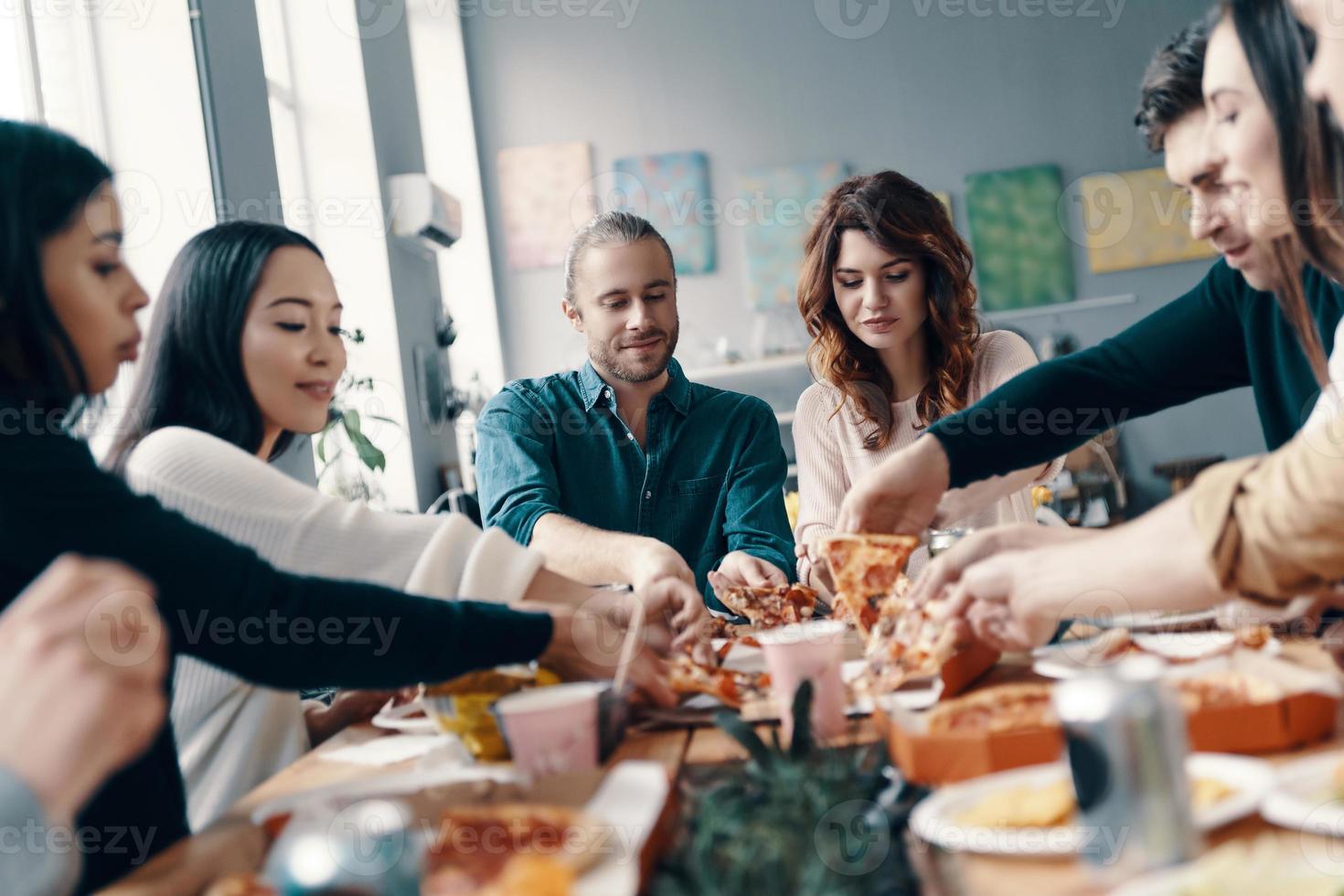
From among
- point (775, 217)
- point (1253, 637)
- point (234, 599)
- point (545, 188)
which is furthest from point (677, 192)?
point (234, 599)

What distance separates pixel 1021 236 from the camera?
6145 millimetres

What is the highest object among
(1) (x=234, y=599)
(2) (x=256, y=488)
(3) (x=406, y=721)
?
(2) (x=256, y=488)

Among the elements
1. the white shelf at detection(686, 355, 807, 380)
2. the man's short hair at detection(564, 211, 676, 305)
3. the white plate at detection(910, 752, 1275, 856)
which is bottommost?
the white plate at detection(910, 752, 1275, 856)

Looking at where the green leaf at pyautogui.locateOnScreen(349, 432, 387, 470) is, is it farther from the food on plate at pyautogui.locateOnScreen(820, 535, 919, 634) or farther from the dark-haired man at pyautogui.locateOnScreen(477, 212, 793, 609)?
the food on plate at pyautogui.locateOnScreen(820, 535, 919, 634)

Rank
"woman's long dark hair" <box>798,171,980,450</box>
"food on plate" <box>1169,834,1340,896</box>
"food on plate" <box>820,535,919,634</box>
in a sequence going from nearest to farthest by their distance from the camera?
"food on plate" <box>1169,834,1340,896</box>
"food on plate" <box>820,535,919,634</box>
"woman's long dark hair" <box>798,171,980,450</box>

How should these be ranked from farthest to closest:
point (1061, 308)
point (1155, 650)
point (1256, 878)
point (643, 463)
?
point (1061, 308) < point (643, 463) < point (1155, 650) < point (1256, 878)

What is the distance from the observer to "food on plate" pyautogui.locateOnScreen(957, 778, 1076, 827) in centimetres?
78

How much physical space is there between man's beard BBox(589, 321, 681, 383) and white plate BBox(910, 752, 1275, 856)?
1.92 metres

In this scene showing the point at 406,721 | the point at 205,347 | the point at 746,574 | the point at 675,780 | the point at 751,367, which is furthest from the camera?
the point at 751,367

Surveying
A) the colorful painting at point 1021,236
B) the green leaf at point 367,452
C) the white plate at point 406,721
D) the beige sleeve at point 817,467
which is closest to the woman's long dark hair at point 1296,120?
the white plate at point 406,721

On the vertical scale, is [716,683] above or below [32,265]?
below

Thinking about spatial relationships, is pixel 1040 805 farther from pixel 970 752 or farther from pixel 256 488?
pixel 256 488

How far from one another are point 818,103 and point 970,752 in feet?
18.7

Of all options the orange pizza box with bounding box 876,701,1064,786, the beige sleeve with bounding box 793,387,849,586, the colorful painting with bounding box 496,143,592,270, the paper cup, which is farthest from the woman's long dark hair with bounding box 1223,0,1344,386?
the colorful painting with bounding box 496,143,592,270
